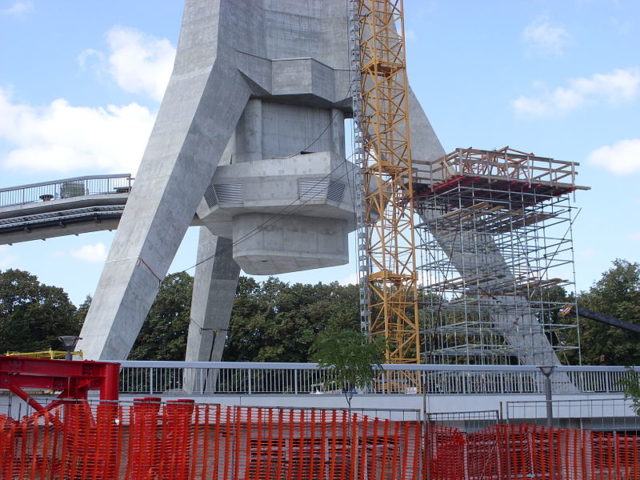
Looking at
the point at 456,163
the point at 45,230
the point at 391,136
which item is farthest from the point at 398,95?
the point at 45,230

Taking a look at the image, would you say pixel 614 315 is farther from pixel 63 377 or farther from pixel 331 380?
pixel 63 377

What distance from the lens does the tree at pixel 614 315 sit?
46.8 meters

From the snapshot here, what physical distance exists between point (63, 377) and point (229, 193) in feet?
58.8

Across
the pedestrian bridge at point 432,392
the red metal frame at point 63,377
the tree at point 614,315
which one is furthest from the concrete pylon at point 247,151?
the tree at point 614,315

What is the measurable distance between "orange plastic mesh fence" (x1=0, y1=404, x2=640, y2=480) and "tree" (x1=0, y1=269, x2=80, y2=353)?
40.8 meters

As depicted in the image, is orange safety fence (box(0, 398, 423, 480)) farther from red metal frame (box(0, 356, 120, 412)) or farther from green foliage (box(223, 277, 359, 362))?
green foliage (box(223, 277, 359, 362))

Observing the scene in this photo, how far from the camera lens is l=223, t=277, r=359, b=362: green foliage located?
56.5m

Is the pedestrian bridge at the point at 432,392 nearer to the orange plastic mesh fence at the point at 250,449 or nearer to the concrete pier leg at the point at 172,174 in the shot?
the concrete pier leg at the point at 172,174

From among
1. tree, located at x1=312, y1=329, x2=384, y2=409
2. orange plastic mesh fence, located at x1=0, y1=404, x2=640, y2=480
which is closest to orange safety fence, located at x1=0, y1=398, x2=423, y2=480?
orange plastic mesh fence, located at x1=0, y1=404, x2=640, y2=480

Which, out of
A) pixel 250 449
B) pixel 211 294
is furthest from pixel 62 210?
pixel 250 449

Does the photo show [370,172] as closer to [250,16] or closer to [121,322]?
[250,16]

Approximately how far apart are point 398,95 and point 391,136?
173 cm

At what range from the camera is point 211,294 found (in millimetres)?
39469

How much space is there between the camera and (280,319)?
189 feet
